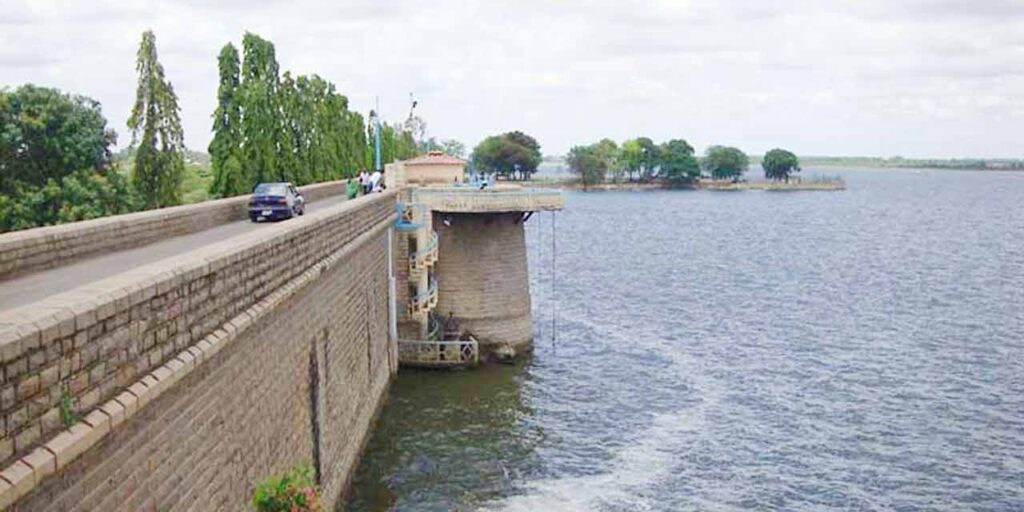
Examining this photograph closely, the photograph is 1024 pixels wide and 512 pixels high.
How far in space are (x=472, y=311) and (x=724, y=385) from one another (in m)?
9.50

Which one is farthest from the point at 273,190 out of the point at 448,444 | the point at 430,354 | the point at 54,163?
the point at 54,163

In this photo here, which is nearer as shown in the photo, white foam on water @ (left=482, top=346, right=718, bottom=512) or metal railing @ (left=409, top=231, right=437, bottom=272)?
white foam on water @ (left=482, top=346, right=718, bottom=512)

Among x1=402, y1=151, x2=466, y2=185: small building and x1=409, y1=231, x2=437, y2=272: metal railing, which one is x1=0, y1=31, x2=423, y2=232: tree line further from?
x1=409, y1=231, x2=437, y2=272: metal railing

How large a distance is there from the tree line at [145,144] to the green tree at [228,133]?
40 mm

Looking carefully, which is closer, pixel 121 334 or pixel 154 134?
pixel 121 334

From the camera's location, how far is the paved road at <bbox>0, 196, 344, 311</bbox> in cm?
1265

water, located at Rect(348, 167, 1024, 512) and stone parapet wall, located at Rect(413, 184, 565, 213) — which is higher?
stone parapet wall, located at Rect(413, 184, 565, 213)

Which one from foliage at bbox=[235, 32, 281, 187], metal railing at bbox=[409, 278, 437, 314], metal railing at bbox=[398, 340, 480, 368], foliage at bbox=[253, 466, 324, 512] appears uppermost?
foliage at bbox=[235, 32, 281, 187]

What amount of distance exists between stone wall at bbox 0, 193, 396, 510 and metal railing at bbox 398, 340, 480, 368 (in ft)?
52.6

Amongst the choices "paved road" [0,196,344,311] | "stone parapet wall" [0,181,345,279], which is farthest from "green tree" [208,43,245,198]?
"paved road" [0,196,344,311]

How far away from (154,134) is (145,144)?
19.1 inches

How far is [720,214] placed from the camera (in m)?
144

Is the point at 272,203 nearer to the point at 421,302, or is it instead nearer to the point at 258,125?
the point at 421,302

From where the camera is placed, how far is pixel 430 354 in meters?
36.5
